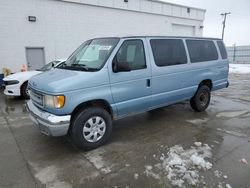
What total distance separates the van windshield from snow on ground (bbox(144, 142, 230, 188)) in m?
1.97

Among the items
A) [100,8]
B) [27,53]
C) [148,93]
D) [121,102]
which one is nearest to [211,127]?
[148,93]

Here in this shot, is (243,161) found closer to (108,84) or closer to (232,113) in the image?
(108,84)

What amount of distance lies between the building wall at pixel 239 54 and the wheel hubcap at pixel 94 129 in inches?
1390

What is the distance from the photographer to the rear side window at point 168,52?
4.78 meters

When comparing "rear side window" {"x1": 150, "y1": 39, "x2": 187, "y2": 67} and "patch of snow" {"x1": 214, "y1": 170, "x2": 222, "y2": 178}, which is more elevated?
"rear side window" {"x1": 150, "y1": 39, "x2": 187, "y2": 67}

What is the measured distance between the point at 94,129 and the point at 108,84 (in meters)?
0.87

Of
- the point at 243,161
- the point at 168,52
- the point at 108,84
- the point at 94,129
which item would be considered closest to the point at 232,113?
the point at 168,52

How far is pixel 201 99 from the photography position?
20.5 ft

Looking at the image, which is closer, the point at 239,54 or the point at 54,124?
the point at 54,124

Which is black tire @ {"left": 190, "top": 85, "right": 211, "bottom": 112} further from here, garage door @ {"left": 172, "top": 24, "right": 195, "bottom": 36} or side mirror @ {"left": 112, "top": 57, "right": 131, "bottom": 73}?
garage door @ {"left": 172, "top": 24, "right": 195, "bottom": 36}

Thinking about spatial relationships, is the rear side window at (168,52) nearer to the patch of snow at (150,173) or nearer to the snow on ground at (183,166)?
the snow on ground at (183,166)

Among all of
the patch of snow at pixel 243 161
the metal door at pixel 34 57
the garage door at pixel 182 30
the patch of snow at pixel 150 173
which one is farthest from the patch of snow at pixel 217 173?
the garage door at pixel 182 30

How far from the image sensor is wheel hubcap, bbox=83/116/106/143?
389 centimetres

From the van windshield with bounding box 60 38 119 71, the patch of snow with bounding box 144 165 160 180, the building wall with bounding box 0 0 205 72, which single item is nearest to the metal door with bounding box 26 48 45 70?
the building wall with bounding box 0 0 205 72
